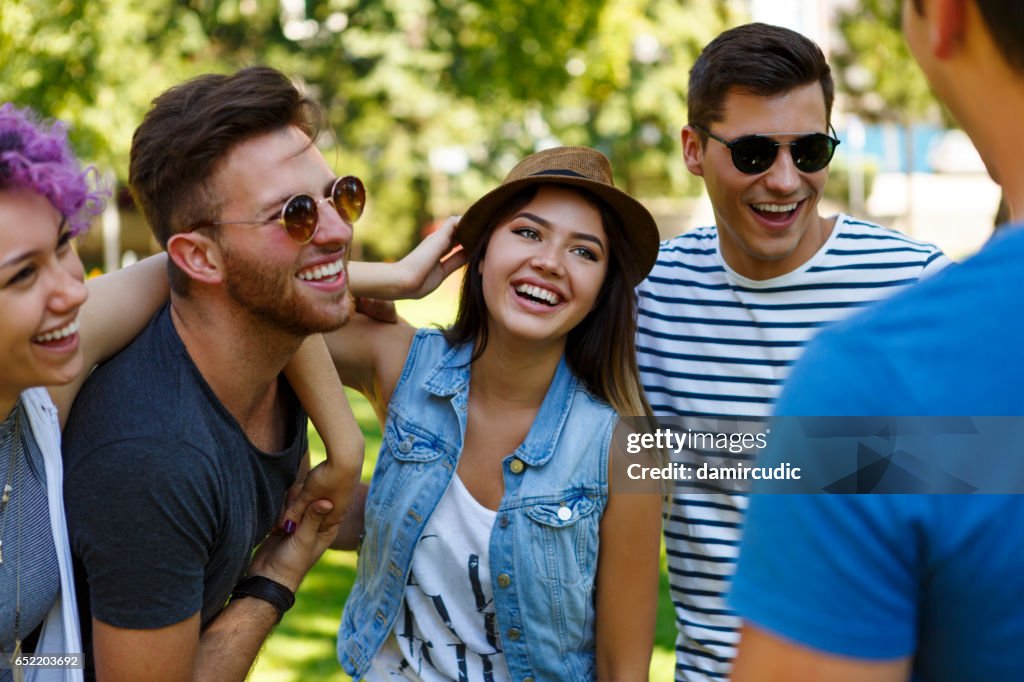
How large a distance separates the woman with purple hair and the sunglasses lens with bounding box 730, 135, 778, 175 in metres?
1.94

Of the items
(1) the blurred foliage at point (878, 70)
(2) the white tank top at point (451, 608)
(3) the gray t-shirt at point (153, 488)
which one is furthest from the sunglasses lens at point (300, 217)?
(1) the blurred foliage at point (878, 70)

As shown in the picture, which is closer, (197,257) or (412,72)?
(197,257)

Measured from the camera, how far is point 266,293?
2623mm

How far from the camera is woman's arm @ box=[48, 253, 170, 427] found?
97.4 inches

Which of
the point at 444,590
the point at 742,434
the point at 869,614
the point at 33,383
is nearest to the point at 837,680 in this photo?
Result: the point at 869,614

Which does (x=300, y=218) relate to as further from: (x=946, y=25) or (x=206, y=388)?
(x=946, y=25)

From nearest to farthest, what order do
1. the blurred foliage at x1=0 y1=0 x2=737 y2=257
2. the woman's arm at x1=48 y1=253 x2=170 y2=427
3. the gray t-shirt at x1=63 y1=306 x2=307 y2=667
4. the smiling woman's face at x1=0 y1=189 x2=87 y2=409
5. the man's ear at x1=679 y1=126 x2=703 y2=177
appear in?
the smiling woman's face at x1=0 y1=189 x2=87 y2=409
the gray t-shirt at x1=63 y1=306 x2=307 y2=667
the woman's arm at x1=48 y1=253 x2=170 y2=427
the man's ear at x1=679 y1=126 x2=703 y2=177
the blurred foliage at x1=0 y1=0 x2=737 y2=257

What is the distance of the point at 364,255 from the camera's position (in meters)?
26.2

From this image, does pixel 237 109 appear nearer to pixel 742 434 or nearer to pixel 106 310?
pixel 106 310

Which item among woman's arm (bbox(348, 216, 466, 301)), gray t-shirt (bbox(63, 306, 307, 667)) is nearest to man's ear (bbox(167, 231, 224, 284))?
gray t-shirt (bbox(63, 306, 307, 667))

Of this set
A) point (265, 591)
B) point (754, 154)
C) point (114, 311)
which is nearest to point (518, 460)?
point (265, 591)

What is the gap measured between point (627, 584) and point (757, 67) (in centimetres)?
167

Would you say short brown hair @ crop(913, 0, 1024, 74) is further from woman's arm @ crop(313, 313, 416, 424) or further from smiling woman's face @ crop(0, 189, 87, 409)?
woman's arm @ crop(313, 313, 416, 424)

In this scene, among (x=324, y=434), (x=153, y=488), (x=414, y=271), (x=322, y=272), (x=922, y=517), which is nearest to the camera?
(x=922, y=517)
